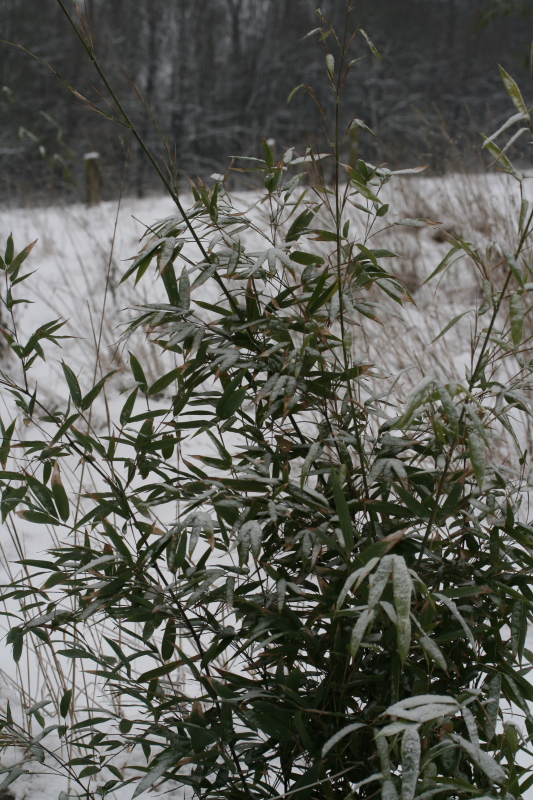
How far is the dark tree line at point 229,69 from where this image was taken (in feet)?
34.2

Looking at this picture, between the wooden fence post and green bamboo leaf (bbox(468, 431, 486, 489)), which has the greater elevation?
the wooden fence post

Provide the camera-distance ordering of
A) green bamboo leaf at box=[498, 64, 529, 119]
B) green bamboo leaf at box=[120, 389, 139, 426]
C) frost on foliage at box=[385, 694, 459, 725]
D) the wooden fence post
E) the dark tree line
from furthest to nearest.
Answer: the dark tree line, the wooden fence post, green bamboo leaf at box=[120, 389, 139, 426], green bamboo leaf at box=[498, 64, 529, 119], frost on foliage at box=[385, 694, 459, 725]

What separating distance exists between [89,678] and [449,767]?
Result: 987 millimetres

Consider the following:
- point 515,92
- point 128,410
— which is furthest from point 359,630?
point 515,92

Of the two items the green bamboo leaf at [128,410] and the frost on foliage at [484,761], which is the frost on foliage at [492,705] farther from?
the green bamboo leaf at [128,410]

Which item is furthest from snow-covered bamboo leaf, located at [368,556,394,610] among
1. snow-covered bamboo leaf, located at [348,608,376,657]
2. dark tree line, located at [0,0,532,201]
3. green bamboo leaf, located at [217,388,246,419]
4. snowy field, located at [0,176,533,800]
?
dark tree line, located at [0,0,532,201]

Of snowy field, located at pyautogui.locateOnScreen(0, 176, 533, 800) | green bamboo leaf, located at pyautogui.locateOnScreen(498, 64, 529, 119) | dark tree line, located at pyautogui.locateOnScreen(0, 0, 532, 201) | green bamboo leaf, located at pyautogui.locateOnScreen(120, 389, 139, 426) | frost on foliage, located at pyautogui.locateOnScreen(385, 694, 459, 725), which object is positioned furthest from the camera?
dark tree line, located at pyautogui.locateOnScreen(0, 0, 532, 201)

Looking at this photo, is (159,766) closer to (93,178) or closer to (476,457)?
(476,457)

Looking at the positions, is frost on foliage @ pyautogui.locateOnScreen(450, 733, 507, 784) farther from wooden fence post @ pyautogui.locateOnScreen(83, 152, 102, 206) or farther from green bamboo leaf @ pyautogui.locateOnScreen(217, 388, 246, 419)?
wooden fence post @ pyautogui.locateOnScreen(83, 152, 102, 206)

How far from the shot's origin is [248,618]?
718 mm

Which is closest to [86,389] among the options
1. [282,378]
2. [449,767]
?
[282,378]

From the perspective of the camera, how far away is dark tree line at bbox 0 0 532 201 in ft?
34.2

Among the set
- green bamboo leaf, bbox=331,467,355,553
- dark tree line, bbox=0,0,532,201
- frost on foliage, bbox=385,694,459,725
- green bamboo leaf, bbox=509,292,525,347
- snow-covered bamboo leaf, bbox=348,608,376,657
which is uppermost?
dark tree line, bbox=0,0,532,201

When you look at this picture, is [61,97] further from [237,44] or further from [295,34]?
[295,34]
